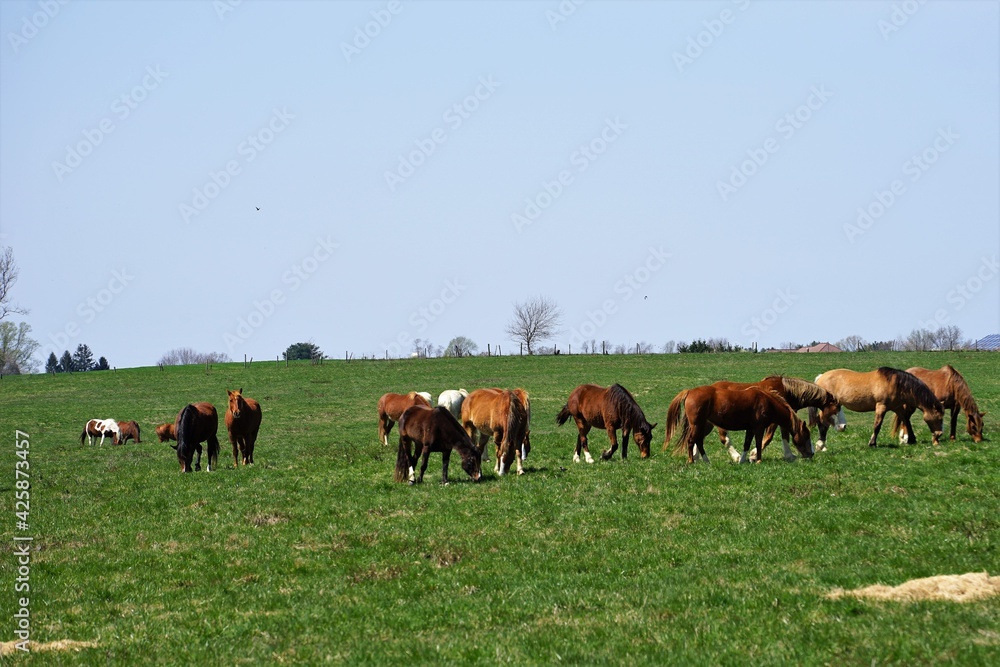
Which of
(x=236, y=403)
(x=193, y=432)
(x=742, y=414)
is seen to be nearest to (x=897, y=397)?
(x=742, y=414)

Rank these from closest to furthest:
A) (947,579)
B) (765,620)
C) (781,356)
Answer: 1. (765,620)
2. (947,579)
3. (781,356)

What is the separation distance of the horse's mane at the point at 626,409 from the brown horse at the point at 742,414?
1923 mm

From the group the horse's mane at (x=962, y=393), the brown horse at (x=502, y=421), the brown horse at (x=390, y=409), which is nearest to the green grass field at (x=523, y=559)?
the brown horse at (x=502, y=421)

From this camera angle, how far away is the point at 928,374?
84.8 ft

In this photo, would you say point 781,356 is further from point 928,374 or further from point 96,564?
point 96,564

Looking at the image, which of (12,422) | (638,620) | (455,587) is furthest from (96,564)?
(12,422)

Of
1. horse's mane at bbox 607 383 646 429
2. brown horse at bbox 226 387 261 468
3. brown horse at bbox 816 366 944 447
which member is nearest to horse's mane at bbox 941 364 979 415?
brown horse at bbox 816 366 944 447

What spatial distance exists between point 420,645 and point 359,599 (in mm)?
2424

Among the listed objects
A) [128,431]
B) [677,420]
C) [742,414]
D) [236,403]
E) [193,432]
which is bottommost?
[128,431]

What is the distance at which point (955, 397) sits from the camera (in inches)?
954

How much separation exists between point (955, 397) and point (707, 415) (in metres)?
7.50

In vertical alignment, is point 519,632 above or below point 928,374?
below

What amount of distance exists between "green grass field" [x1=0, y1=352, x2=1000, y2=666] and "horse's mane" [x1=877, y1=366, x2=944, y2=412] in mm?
1386

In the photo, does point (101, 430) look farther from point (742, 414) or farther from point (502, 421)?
point (742, 414)
